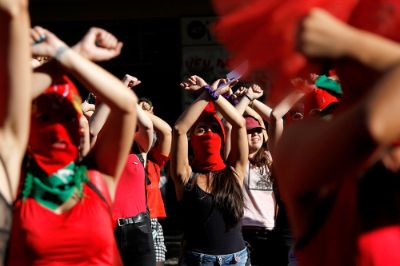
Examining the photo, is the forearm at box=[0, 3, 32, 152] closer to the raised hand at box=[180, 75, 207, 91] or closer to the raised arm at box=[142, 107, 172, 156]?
the raised hand at box=[180, 75, 207, 91]

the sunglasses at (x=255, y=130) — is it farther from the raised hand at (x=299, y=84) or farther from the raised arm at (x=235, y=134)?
the raised hand at (x=299, y=84)

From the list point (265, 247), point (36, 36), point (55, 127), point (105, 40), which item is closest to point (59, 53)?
point (36, 36)

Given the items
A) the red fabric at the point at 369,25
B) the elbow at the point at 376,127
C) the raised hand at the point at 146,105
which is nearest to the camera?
the elbow at the point at 376,127

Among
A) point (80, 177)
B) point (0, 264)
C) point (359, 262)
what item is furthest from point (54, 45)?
point (359, 262)

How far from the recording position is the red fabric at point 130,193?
20.1 ft

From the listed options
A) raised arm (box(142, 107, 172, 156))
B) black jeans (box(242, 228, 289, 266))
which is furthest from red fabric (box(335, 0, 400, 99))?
black jeans (box(242, 228, 289, 266))

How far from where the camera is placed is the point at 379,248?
194 cm

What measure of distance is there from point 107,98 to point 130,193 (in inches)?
130

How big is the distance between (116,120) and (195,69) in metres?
9.52

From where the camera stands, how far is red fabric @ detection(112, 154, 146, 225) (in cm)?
613

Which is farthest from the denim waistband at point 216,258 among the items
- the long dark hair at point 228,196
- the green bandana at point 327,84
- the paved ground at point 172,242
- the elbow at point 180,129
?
the paved ground at point 172,242

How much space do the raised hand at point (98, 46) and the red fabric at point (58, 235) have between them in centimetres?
53

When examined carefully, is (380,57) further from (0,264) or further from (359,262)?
(0,264)

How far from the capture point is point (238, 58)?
211cm
